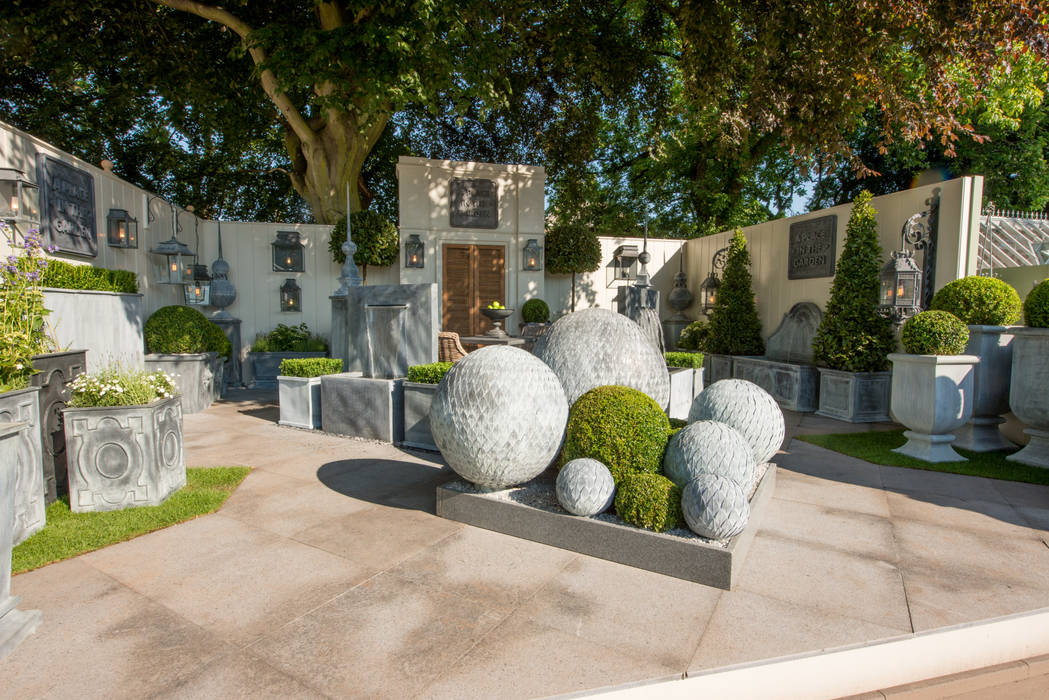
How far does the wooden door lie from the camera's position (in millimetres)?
13453

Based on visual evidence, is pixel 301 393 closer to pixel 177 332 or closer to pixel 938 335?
pixel 177 332

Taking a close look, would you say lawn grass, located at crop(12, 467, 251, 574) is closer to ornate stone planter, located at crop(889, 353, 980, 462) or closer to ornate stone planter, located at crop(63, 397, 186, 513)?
ornate stone planter, located at crop(63, 397, 186, 513)

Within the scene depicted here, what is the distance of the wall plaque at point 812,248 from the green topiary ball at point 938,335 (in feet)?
11.4

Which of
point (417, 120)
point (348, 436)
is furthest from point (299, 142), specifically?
point (348, 436)

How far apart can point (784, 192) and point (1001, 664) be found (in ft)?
78.6

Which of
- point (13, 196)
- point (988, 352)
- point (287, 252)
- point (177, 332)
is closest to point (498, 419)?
point (13, 196)

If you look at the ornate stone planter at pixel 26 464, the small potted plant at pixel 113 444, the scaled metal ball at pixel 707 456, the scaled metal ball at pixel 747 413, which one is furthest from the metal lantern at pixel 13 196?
the scaled metal ball at pixel 747 413

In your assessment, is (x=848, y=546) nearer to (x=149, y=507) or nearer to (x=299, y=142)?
(x=149, y=507)

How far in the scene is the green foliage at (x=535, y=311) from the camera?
13.4 m

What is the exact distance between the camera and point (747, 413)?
15.3 feet

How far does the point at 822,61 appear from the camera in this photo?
25.1ft

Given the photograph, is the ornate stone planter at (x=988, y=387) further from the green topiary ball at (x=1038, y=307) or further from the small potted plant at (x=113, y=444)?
the small potted plant at (x=113, y=444)

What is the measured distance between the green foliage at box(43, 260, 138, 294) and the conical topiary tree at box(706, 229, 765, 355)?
34.4 feet

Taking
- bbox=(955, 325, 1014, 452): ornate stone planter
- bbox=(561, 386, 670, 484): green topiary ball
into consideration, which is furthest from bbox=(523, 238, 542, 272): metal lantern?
bbox=(561, 386, 670, 484): green topiary ball
